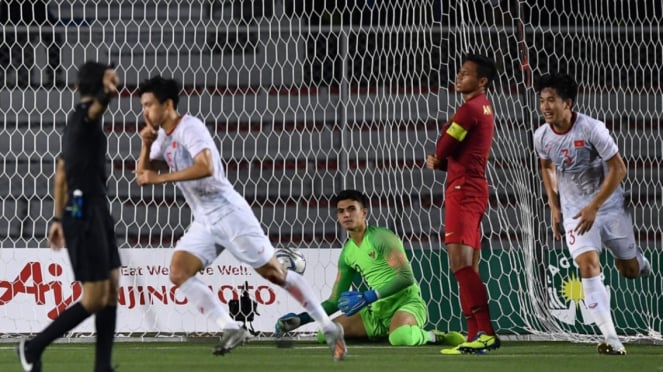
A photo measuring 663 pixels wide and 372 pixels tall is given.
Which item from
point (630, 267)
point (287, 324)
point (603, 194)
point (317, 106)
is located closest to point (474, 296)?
point (603, 194)

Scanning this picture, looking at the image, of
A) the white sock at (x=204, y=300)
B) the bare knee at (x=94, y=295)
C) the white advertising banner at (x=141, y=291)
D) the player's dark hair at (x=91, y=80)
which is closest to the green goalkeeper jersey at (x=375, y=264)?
the white advertising banner at (x=141, y=291)

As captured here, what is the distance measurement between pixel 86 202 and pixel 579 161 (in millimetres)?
3240

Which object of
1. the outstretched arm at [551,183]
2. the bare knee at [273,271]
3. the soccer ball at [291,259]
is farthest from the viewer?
the soccer ball at [291,259]

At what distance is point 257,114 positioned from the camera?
1049 centimetres

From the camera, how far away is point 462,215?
7289 mm

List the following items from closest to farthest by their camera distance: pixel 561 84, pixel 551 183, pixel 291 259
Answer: pixel 561 84 → pixel 551 183 → pixel 291 259

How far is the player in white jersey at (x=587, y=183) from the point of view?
24.4 feet

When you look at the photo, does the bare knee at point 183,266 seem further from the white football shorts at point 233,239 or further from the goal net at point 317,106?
the goal net at point 317,106

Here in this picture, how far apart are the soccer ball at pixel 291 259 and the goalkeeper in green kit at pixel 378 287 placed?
0.25 m

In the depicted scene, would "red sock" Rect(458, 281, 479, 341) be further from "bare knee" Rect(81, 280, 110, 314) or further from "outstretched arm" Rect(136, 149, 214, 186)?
"bare knee" Rect(81, 280, 110, 314)

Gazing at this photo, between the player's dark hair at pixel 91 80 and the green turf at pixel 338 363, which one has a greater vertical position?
the player's dark hair at pixel 91 80

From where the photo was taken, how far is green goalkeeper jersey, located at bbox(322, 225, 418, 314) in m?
8.47

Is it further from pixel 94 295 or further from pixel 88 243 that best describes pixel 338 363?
pixel 88 243

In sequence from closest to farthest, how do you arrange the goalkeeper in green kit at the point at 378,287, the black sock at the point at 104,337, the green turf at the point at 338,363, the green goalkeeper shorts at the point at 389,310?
the black sock at the point at 104,337 → the green turf at the point at 338,363 → the goalkeeper in green kit at the point at 378,287 → the green goalkeeper shorts at the point at 389,310
